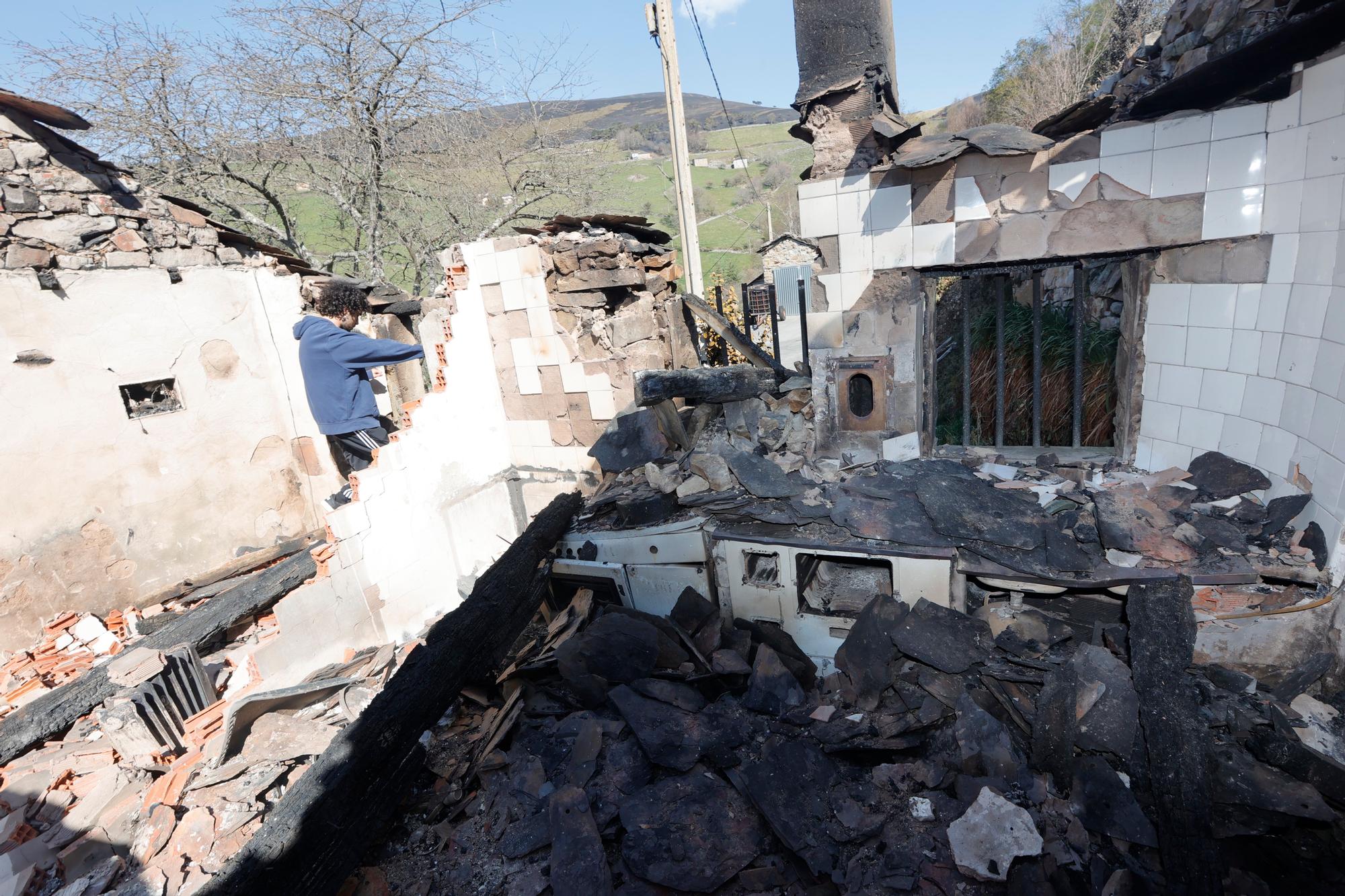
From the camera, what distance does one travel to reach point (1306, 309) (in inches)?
111

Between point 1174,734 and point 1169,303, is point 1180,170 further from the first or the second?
point 1174,734

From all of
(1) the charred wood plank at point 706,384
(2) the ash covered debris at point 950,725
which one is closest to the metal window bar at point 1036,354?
(2) the ash covered debris at point 950,725

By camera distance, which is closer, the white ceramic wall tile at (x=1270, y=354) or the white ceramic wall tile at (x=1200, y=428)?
the white ceramic wall tile at (x=1270, y=354)

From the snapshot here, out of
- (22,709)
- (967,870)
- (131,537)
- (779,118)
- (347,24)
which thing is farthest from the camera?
(779,118)

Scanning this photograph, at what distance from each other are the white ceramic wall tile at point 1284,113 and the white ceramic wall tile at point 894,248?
1665 millimetres

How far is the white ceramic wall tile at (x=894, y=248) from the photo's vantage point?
383cm

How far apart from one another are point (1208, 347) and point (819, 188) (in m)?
2.38

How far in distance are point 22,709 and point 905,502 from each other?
6.11 m

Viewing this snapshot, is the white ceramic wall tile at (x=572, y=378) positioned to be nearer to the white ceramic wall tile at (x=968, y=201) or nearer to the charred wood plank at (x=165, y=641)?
the charred wood plank at (x=165, y=641)

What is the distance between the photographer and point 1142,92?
378cm

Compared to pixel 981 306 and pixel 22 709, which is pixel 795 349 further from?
pixel 22 709

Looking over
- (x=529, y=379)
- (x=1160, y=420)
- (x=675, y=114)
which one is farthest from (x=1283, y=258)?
(x=675, y=114)

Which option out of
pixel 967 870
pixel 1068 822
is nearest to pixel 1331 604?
pixel 1068 822

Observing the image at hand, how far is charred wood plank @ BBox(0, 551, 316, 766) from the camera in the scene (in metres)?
4.06
